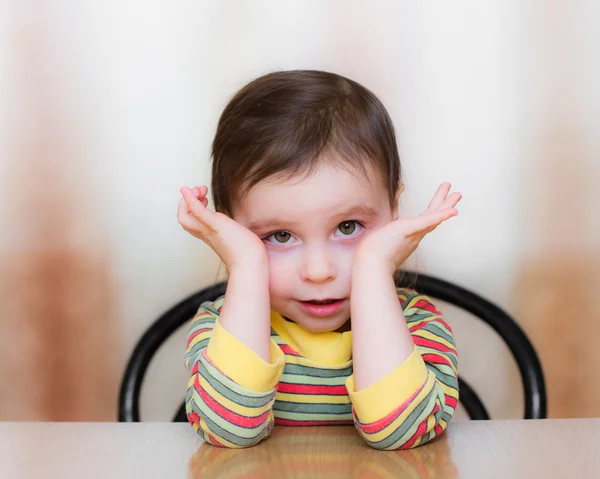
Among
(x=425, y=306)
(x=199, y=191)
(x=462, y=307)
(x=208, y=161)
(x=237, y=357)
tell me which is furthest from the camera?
(x=208, y=161)

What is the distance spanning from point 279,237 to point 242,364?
177 millimetres

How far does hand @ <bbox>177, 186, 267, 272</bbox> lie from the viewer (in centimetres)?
86

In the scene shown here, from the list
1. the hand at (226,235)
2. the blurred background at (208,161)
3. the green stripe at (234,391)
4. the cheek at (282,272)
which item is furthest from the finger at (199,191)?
the blurred background at (208,161)

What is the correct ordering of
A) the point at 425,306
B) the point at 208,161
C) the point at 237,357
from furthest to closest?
1. the point at 208,161
2. the point at 425,306
3. the point at 237,357

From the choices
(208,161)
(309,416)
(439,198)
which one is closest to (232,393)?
(309,416)

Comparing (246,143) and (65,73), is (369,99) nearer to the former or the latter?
(246,143)

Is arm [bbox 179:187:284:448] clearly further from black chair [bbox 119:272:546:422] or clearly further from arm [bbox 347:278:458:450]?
black chair [bbox 119:272:546:422]

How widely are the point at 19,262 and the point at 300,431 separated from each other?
1053 millimetres

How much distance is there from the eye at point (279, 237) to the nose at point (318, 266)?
4 centimetres

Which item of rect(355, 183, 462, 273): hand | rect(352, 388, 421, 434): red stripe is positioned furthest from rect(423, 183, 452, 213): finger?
rect(352, 388, 421, 434): red stripe

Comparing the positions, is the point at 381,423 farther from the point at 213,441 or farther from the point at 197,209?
the point at 197,209

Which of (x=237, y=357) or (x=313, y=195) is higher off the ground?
(x=313, y=195)

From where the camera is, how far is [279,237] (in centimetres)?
90

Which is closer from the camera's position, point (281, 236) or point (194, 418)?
point (194, 418)
